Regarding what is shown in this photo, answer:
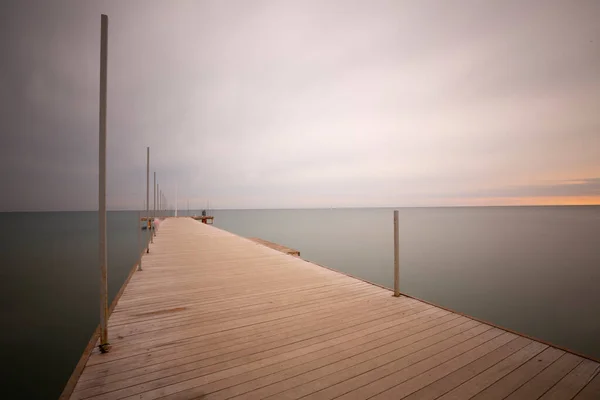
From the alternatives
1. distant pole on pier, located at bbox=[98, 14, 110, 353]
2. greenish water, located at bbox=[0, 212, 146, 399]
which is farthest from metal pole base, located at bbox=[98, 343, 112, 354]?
greenish water, located at bbox=[0, 212, 146, 399]

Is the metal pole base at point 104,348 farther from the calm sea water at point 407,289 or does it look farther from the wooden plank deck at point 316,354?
the calm sea water at point 407,289

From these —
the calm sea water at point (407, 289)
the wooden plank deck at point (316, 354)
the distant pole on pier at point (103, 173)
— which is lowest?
the calm sea water at point (407, 289)

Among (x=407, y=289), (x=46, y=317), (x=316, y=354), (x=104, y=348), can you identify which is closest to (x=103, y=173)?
(x=104, y=348)

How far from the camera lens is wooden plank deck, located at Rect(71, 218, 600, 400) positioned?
5.67 feet

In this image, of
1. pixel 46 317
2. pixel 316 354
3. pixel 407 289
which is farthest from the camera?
pixel 407 289

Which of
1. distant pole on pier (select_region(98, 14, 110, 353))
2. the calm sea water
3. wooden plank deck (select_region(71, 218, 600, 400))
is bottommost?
the calm sea water

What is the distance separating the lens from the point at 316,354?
2195mm

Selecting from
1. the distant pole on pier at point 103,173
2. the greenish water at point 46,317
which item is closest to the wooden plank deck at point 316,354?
the distant pole on pier at point 103,173

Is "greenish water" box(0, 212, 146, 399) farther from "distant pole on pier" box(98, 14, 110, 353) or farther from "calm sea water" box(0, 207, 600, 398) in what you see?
"distant pole on pier" box(98, 14, 110, 353)

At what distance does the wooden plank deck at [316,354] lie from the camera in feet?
5.67

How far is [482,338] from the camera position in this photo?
2.51 m

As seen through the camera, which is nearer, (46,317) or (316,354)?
(316,354)

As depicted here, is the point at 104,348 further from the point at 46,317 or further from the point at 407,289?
the point at 407,289

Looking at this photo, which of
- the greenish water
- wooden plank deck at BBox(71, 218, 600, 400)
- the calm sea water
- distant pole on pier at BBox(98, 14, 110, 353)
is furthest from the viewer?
the calm sea water
